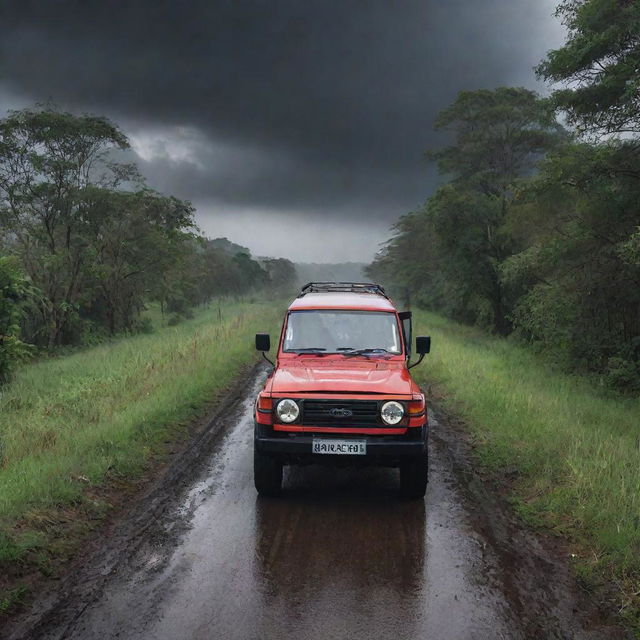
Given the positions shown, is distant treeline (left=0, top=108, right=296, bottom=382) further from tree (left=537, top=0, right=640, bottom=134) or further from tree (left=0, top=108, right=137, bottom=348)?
tree (left=537, top=0, right=640, bottom=134)

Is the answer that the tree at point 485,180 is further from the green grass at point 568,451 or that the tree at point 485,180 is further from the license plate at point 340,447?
the license plate at point 340,447

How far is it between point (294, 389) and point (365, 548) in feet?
5.67

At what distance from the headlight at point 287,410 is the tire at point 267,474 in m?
0.49

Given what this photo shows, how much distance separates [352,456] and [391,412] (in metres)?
0.60

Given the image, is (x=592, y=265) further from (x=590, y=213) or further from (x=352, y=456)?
(x=352, y=456)

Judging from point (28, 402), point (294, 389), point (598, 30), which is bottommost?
point (28, 402)

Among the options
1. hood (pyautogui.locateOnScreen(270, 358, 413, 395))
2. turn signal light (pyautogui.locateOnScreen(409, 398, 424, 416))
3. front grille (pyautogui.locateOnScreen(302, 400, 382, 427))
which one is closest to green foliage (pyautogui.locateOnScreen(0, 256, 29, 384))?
hood (pyautogui.locateOnScreen(270, 358, 413, 395))

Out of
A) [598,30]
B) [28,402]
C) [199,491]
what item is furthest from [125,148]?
[199,491]

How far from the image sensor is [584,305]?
13.6 meters

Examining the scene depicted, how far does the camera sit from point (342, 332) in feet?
23.4

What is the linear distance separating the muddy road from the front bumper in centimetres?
53

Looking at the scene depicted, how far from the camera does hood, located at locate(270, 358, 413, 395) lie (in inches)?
228

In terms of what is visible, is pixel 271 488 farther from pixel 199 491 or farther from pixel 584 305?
pixel 584 305

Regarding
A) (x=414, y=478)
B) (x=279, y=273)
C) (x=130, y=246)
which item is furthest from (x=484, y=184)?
(x=279, y=273)
